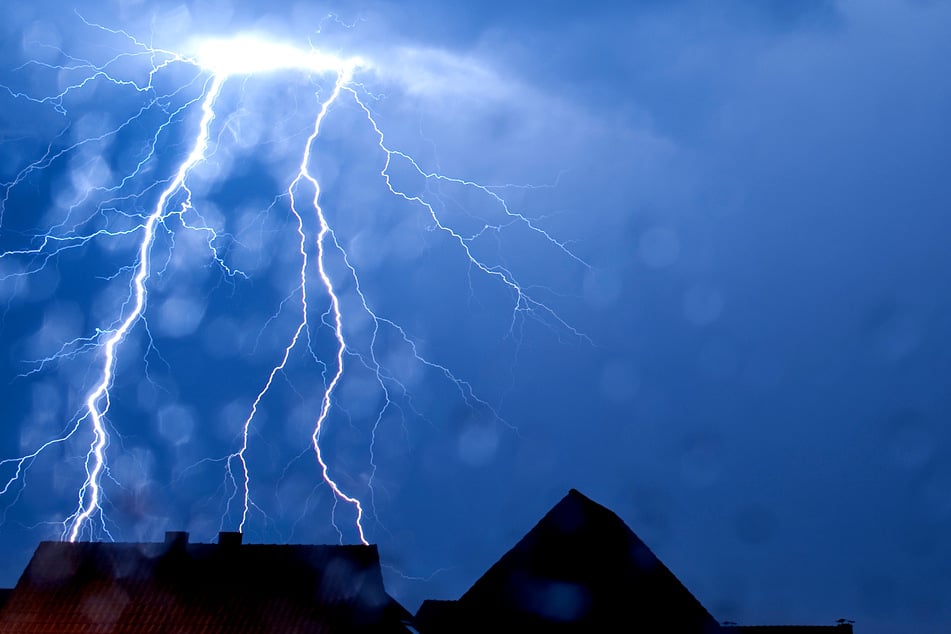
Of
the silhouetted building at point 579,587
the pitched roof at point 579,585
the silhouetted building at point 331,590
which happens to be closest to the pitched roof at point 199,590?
the silhouetted building at point 331,590

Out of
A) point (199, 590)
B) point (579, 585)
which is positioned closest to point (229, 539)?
point (199, 590)

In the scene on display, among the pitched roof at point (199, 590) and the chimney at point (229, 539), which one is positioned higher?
the chimney at point (229, 539)

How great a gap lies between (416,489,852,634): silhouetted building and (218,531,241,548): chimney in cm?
468

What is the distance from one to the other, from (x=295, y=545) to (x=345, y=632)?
220 cm

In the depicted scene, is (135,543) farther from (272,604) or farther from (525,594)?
(525,594)

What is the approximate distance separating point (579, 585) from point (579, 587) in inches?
1.3

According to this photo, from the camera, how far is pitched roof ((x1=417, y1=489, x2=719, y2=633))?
12.5 metres

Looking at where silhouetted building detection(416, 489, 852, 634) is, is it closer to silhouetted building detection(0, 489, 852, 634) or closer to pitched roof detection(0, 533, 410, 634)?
silhouetted building detection(0, 489, 852, 634)

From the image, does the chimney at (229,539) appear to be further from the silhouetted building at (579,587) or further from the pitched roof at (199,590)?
the silhouetted building at (579,587)

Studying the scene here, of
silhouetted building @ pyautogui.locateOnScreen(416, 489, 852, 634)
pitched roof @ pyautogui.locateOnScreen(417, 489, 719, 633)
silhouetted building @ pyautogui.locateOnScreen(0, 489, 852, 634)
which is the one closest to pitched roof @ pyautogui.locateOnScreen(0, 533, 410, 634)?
silhouetted building @ pyautogui.locateOnScreen(0, 489, 852, 634)

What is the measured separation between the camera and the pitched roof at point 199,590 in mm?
14656

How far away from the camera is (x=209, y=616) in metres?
14.7

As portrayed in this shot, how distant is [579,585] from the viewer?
1278cm

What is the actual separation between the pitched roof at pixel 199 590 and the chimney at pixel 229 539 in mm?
31
